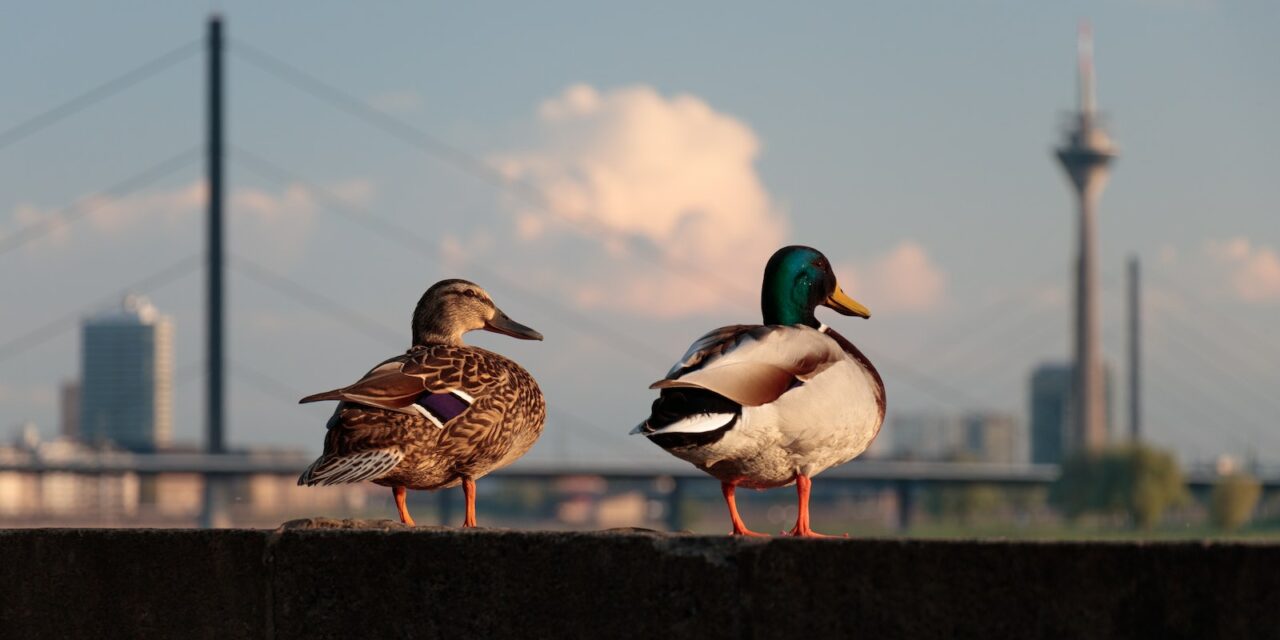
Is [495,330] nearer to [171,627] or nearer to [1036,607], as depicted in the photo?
[171,627]

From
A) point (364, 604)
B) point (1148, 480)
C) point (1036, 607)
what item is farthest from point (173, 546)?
point (1148, 480)

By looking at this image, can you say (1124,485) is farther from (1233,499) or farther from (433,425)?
(433,425)

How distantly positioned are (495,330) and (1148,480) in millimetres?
120229

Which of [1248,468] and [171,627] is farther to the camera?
[1248,468]

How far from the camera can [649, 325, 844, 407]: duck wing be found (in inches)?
235

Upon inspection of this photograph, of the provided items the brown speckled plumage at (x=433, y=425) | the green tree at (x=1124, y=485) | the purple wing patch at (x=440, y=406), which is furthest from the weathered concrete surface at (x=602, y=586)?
the green tree at (x=1124, y=485)

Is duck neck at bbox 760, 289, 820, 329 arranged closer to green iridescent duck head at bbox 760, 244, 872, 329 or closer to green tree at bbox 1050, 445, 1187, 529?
green iridescent duck head at bbox 760, 244, 872, 329

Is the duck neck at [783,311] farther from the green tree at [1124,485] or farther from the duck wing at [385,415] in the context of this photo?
the green tree at [1124,485]

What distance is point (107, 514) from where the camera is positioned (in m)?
200

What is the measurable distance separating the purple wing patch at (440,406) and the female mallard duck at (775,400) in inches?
39.8

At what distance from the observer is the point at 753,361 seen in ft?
20.1

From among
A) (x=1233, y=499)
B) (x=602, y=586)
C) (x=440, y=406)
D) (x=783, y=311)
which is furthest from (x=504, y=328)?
(x=1233, y=499)

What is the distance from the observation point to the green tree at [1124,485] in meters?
123

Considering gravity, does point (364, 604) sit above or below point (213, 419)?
below
